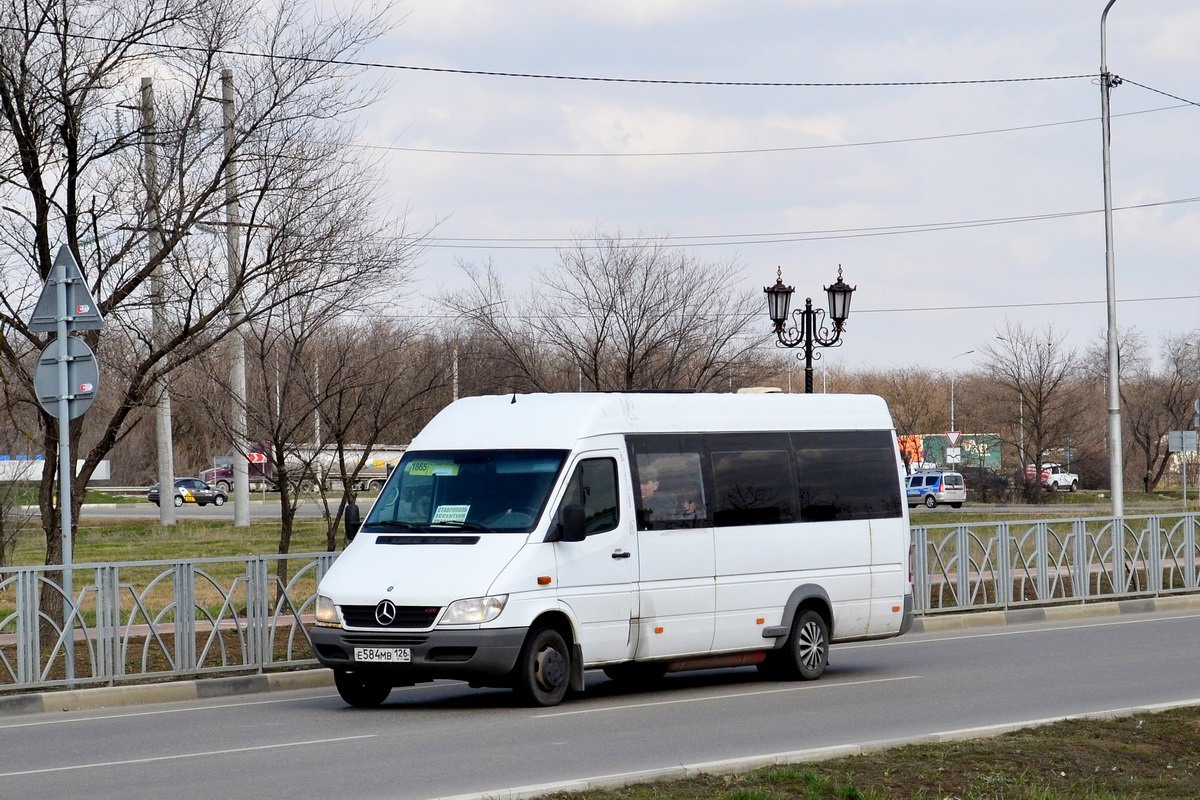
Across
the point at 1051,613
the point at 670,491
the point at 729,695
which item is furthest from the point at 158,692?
the point at 1051,613

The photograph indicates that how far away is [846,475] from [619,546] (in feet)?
11.2

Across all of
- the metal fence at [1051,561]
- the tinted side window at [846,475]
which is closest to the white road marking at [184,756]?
the tinted side window at [846,475]

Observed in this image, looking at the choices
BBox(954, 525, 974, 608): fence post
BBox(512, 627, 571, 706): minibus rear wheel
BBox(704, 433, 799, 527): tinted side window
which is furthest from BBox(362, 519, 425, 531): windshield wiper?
BBox(954, 525, 974, 608): fence post

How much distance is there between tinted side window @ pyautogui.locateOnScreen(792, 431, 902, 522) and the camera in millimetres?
15070

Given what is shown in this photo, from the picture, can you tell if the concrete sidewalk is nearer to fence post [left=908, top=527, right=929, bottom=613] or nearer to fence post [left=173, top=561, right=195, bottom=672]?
fence post [left=173, top=561, right=195, bottom=672]

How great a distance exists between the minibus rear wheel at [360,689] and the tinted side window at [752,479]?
11.1ft

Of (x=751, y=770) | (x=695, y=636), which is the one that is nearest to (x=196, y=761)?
(x=751, y=770)

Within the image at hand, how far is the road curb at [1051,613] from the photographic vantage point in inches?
806

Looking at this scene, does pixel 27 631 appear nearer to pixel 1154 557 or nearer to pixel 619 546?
pixel 619 546

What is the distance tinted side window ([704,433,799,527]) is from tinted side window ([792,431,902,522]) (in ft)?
0.65

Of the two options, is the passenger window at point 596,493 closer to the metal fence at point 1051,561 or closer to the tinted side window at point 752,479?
the tinted side window at point 752,479

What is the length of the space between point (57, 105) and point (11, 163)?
0.78 meters

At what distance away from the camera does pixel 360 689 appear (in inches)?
505

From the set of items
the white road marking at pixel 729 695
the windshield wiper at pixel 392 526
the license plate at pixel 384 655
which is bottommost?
the white road marking at pixel 729 695
